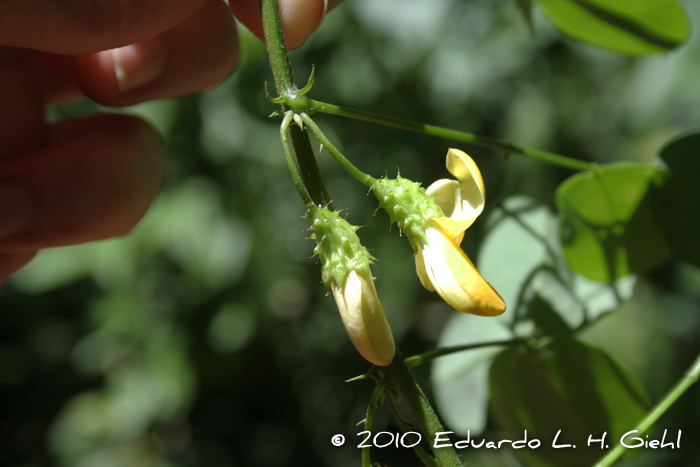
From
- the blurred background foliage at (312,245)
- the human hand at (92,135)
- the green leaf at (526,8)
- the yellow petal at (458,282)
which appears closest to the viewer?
the yellow petal at (458,282)

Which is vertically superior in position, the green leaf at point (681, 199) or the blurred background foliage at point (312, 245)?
the blurred background foliage at point (312, 245)

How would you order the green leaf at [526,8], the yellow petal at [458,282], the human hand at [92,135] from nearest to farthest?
the yellow petal at [458,282]
the green leaf at [526,8]
the human hand at [92,135]

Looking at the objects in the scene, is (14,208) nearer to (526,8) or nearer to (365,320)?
(365,320)

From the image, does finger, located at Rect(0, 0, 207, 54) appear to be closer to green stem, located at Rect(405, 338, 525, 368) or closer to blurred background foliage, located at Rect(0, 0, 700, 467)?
green stem, located at Rect(405, 338, 525, 368)

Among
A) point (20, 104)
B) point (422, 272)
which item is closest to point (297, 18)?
point (422, 272)

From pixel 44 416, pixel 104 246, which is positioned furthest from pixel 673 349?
pixel 44 416

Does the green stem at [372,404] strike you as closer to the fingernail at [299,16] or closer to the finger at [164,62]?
the fingernail at [299,16]

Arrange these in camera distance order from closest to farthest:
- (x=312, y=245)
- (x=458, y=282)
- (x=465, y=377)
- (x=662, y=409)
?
(x=458, y=282)
(x=662, y=409)
(x=465, y=377)
(x=312, y=245)

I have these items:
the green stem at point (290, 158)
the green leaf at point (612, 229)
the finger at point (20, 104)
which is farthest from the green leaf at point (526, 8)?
the finger at point (20, 104)
